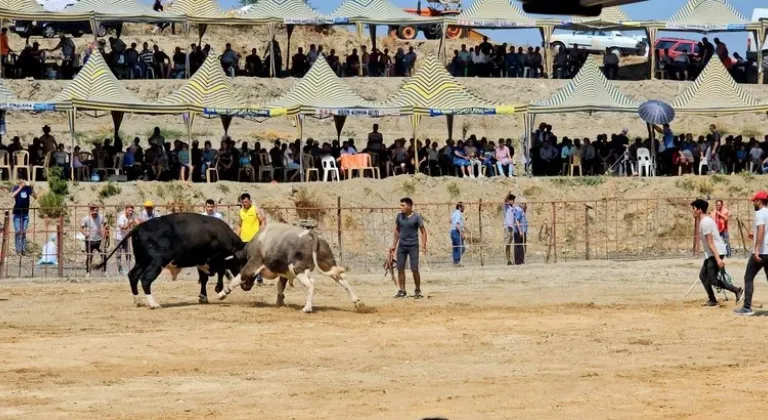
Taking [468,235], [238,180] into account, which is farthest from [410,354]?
[238,180]

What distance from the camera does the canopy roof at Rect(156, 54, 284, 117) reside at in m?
37.8

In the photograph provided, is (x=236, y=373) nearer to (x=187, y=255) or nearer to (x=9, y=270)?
(x=187, y=255)

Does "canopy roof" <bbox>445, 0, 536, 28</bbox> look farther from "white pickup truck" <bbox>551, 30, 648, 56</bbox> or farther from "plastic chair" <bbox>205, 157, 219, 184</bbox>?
"plastic chair" <bbox>205, 157, 219, 184</bbox>

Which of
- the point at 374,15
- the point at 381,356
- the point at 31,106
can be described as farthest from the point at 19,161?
the point at 381,356

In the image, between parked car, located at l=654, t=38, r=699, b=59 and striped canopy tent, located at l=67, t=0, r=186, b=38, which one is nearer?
striped canopy tent, located at l=67, t=0, r=186, b=38

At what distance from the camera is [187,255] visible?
73.3ft

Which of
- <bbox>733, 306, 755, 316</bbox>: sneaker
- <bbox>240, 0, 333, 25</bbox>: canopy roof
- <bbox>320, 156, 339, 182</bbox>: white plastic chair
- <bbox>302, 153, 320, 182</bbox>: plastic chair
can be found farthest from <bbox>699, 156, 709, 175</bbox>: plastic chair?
<bbox>733, 306, 755, 316</bbox>: sneaker

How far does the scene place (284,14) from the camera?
50.6 metres

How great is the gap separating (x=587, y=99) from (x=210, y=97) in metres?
10.2

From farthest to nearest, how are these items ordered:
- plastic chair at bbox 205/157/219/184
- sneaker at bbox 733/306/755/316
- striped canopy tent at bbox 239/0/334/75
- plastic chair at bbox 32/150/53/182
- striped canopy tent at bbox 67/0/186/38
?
striped canopy tent at bbox 239/0/334/75 → striped canopy tent at bbox 67/0/186/38 → plastic chair at bbox 205/157/219/184 → plastic chair at bbox 32/150/53/182 → sneaker at bbox 733/306/755/316

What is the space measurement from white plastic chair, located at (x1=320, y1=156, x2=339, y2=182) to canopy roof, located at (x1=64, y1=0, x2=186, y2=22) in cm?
1097

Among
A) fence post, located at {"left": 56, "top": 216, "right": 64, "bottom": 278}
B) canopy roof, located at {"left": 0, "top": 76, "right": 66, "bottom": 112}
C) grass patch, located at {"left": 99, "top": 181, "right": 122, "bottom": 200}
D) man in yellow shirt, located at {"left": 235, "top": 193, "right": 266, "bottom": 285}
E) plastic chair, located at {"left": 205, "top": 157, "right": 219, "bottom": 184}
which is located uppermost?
canopy roof, located at {"left": 0, "top": 76, "right": 66, "bottom": 112}

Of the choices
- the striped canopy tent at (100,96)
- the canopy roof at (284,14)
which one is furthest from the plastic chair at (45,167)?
the canopy roof at (284,14)

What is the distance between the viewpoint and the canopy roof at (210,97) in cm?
3784
